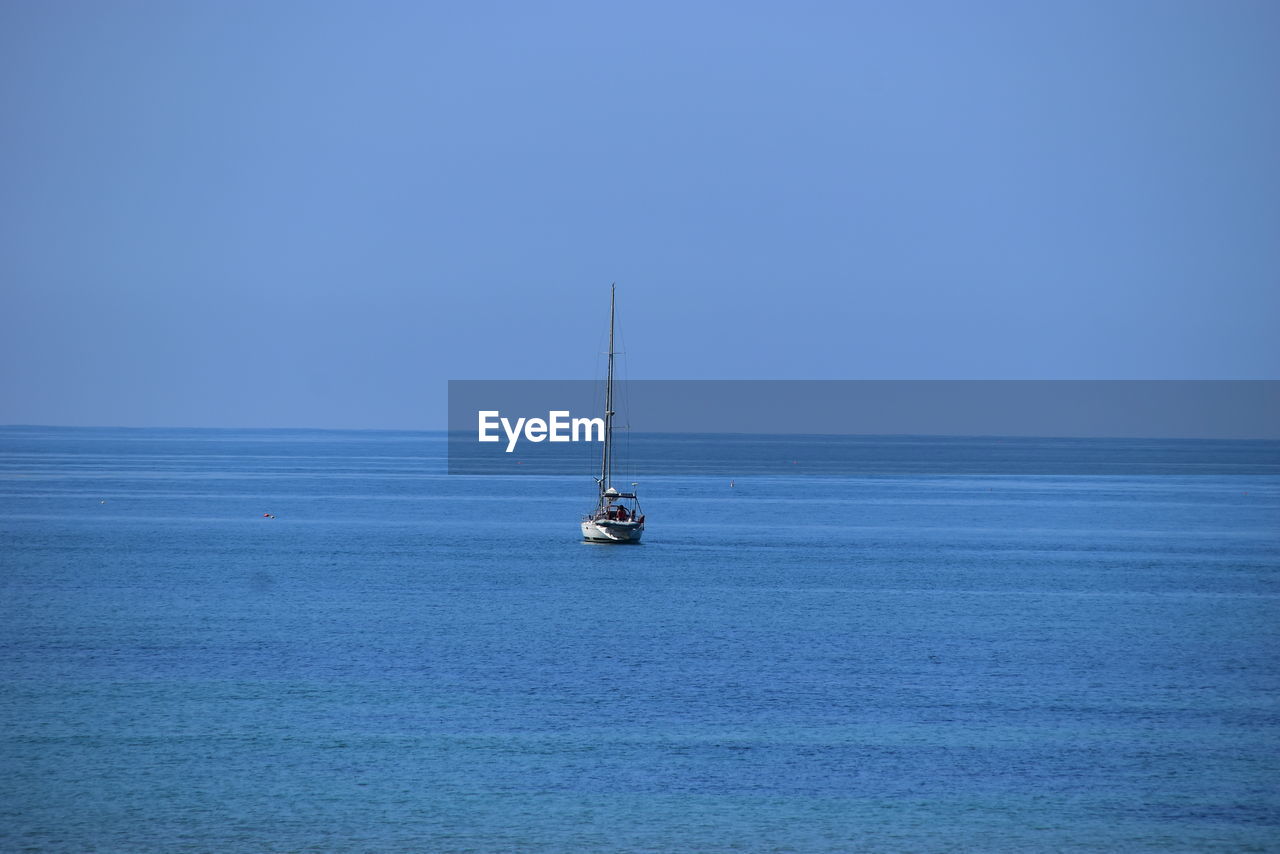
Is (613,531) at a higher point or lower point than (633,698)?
lower

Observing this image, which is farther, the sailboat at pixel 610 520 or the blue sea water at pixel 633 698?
the sailboat at pixel 610 520

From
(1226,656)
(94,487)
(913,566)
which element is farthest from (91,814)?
(94,487)

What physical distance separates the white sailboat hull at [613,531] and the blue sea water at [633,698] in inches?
50.3

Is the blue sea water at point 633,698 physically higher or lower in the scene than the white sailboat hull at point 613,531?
higher

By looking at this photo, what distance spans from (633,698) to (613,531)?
4688cm

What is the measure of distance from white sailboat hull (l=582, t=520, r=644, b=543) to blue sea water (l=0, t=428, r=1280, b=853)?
128cm

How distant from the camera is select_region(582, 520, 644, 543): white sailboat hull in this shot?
305ft

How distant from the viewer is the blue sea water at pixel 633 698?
3366 cm

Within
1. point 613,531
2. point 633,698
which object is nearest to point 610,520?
point 613,531

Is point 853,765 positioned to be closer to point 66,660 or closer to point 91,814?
point 91,814

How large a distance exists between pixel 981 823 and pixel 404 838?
1345cm

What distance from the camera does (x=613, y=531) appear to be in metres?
93.2

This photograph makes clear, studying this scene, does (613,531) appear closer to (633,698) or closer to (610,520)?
(610,520)

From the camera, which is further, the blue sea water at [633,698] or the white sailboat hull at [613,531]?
the white sailboat hull at [613,531]
